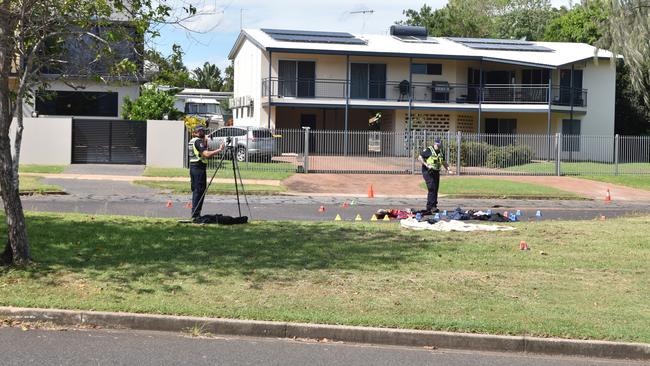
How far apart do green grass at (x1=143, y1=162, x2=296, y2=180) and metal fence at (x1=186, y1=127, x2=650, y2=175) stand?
65 millimetres

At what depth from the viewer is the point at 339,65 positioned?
40000mm

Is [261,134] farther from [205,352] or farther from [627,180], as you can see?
[205,352]

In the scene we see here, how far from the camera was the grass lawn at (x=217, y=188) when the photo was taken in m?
22.5

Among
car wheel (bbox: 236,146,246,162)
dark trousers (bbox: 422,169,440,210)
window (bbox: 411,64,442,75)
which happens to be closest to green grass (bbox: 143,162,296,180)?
car wheel (bbox: 236,146,246,162)

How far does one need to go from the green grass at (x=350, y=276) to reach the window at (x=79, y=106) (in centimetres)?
2279

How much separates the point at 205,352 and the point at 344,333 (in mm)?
1301

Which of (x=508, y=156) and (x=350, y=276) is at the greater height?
(x=508, y=156)

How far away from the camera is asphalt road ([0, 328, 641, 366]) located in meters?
6.32

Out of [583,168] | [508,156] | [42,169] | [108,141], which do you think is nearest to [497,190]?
[508,156]

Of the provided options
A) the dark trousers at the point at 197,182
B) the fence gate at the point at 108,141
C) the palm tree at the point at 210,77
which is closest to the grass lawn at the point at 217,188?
the fence gate at the point at 108,141

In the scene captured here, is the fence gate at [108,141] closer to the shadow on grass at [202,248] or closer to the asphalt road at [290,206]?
the asphalt road at [290,206]

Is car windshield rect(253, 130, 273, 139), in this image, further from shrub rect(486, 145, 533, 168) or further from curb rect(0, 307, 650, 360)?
curb rect(0, 307, 650, 360)

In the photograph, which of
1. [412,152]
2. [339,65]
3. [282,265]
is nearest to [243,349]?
[282,265]

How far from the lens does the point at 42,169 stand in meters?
26.0
